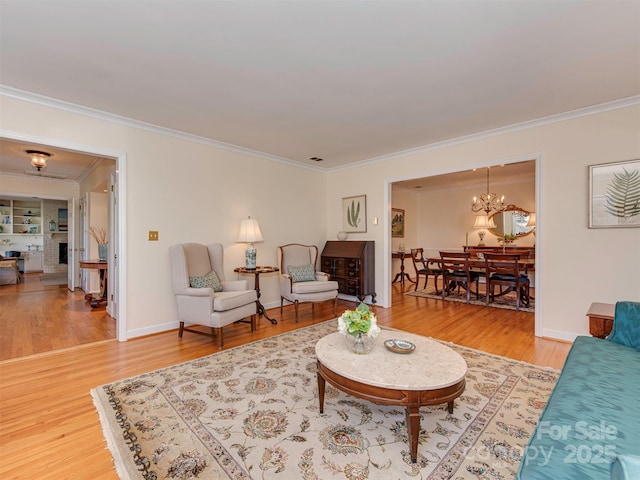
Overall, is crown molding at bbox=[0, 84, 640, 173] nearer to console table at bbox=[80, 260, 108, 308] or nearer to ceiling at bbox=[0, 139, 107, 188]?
ceiling at bbox=[0, 139, 107, 188]

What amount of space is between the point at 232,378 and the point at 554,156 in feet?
13.6

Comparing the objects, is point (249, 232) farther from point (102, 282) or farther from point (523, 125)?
point (523, 125)

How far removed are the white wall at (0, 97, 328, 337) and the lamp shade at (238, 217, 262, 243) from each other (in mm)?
211

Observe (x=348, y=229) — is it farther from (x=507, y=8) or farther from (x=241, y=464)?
(x=241, y=464)

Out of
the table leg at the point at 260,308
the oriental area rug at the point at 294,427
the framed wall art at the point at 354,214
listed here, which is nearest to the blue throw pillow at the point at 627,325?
the oriental area rug at the point at 294,427

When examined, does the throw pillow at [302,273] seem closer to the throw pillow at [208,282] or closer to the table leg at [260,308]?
the table leg at [260,308]

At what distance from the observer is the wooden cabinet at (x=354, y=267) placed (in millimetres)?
5004

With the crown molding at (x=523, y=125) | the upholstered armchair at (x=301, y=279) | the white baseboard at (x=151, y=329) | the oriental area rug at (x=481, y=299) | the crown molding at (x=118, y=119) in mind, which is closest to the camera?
the crown molding at (x=118, y=119)

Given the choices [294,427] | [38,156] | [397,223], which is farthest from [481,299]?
[38,156]

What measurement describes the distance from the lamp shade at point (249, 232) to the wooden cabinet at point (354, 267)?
1614mm

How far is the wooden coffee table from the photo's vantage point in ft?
5.07

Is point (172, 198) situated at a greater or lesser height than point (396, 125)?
lesser

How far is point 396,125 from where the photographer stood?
3627 millimetres

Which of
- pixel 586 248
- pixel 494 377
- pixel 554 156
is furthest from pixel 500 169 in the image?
pixel 494 377
